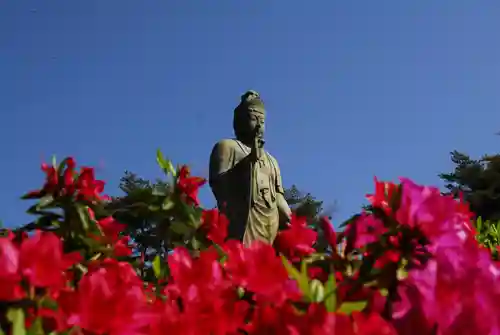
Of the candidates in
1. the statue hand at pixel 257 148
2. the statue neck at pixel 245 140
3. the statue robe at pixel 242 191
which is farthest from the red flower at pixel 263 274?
the statue neck at pixel 245 140

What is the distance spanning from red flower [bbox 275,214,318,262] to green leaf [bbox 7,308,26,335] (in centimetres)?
82

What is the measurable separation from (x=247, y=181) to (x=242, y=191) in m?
0.14

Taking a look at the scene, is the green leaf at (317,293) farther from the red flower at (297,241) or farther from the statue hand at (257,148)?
the statue hand at (257,148)

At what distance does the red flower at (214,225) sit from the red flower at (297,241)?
34 centimetres

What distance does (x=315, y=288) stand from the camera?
1.02 meters

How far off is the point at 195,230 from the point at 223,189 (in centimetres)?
448

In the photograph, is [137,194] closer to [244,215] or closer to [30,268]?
[30,268]

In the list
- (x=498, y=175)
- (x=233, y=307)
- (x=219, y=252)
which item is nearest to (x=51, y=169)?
(x=219, y=252)

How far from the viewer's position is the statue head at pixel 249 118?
683 centimetres

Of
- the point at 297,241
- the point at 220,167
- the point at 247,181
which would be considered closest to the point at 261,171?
the point at 247,181

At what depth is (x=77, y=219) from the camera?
1998 mm

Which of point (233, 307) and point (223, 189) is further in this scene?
point (223, 189)

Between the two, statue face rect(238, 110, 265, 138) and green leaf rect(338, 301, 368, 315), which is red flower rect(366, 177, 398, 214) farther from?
statue face rect(238, 110, 265, 138)

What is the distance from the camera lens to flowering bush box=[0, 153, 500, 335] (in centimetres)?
93
